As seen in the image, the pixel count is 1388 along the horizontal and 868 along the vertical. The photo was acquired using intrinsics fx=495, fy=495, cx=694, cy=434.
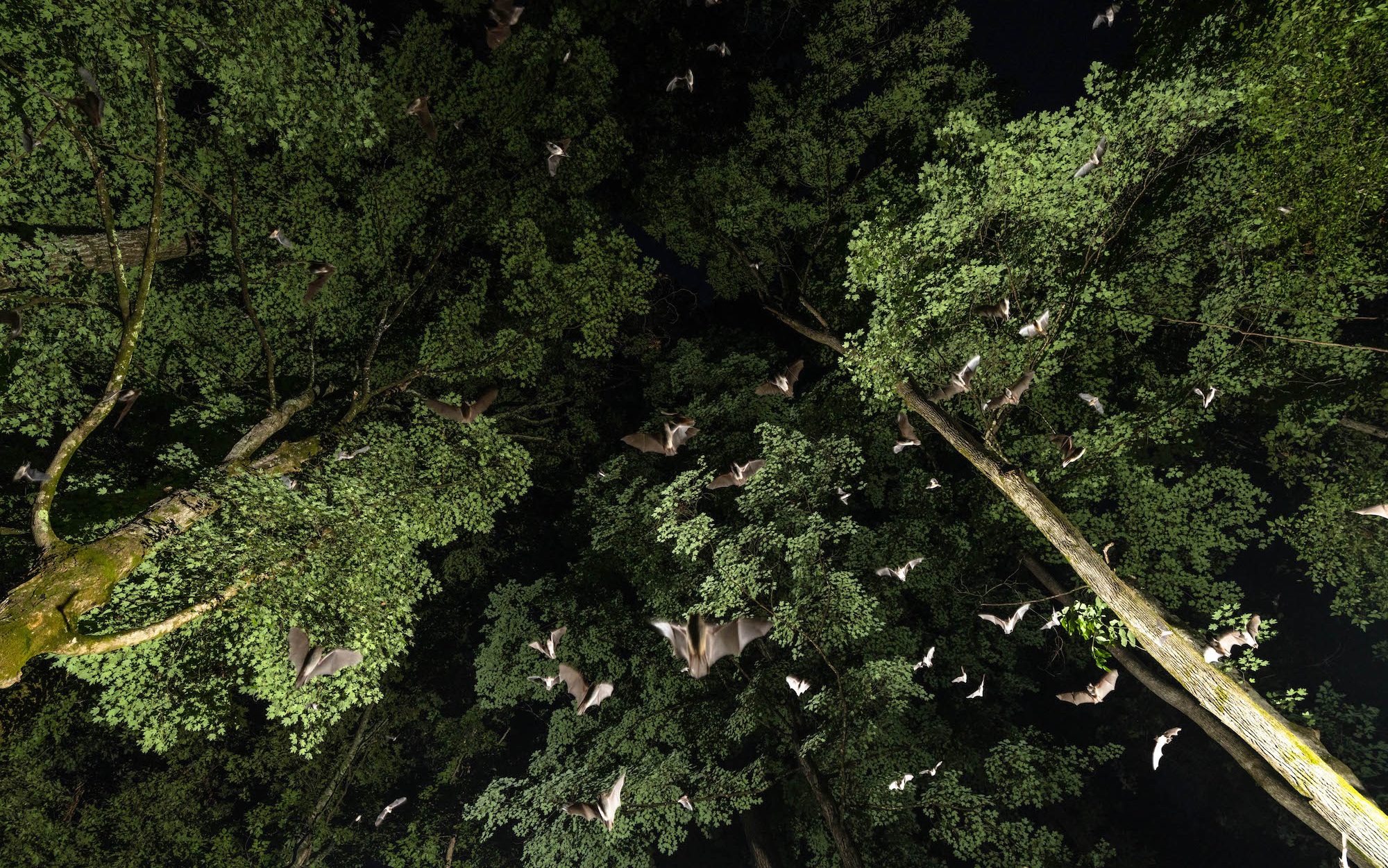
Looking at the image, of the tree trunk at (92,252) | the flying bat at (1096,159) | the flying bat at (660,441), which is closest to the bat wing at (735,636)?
the flying bat at (660,441)

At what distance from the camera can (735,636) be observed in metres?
4.88

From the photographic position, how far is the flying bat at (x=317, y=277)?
24.5 feet

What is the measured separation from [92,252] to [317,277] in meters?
2.72

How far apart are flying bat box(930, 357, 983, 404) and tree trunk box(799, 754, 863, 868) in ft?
25.8

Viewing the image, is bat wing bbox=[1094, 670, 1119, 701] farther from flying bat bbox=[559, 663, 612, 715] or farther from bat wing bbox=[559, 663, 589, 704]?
bat wing bbox=[559, 663, 589, 704]

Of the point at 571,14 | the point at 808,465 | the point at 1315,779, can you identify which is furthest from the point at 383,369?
the point at 1315,779

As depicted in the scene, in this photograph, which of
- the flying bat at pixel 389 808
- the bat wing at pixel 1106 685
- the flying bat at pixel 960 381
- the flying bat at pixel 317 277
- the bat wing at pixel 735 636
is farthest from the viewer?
the flying bat at pixel 389 808

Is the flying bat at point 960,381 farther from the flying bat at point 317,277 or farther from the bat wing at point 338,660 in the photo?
the flying bat at point 317,277

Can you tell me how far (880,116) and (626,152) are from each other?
617 cm

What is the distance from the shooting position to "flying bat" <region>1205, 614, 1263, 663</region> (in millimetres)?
5215

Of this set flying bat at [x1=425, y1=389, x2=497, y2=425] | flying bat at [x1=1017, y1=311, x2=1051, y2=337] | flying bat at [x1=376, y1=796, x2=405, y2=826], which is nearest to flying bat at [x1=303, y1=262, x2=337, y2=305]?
flying bat at [x1=425, y1=389, x2=497, y2=425]

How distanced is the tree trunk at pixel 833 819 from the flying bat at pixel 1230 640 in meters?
7.27

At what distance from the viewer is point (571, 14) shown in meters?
10.1

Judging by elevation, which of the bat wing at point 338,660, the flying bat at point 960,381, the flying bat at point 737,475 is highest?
the flying bat at point 960,381
